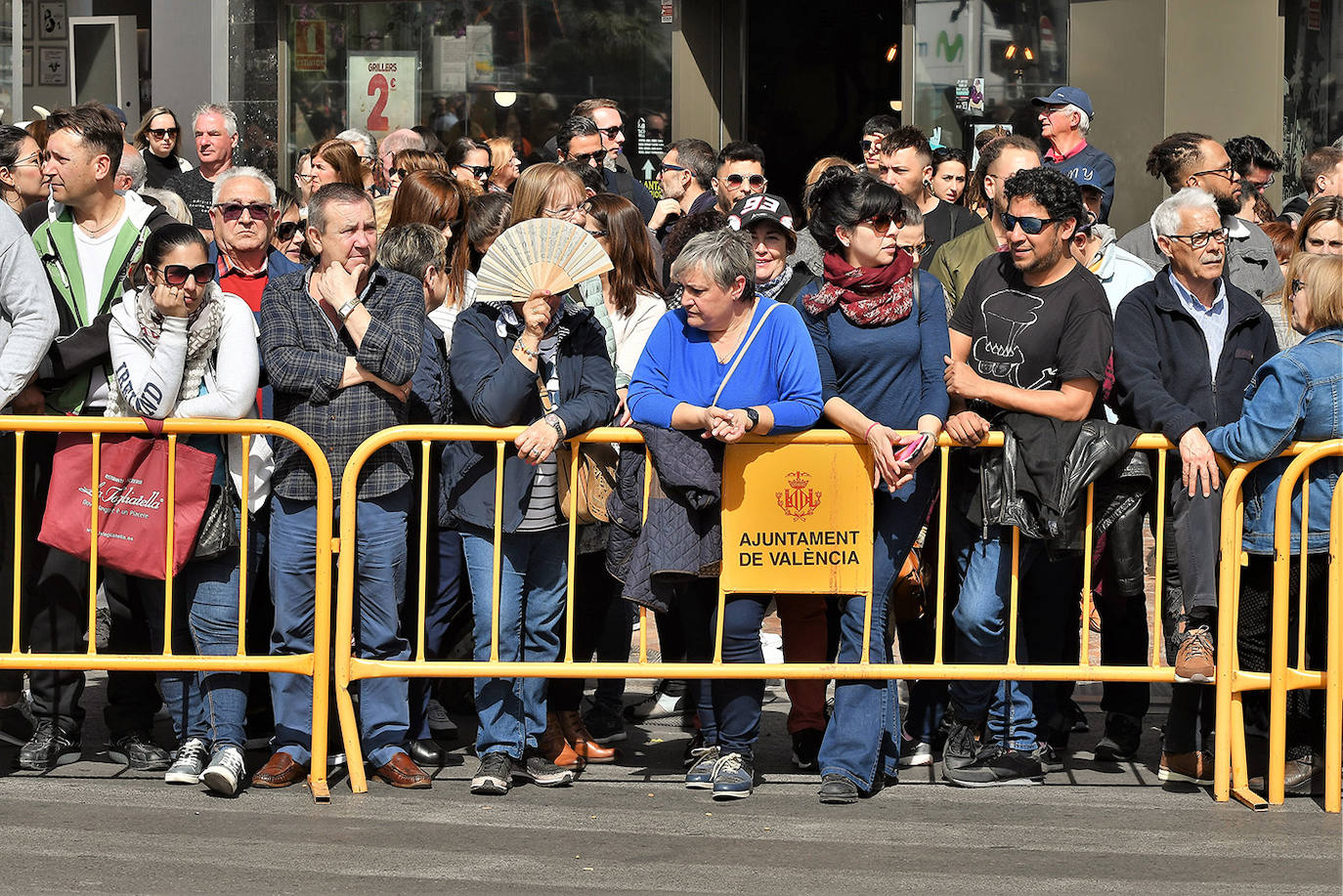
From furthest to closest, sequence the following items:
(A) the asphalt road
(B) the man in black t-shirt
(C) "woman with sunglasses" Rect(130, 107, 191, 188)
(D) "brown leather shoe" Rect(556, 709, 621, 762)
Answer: (C) "woman with sunglasses" Rect(130, 107, 191, 188), (D) "brown leather shoe" Rect(556, 709, 621, 762), (B) the man in black t-shirt, (A) the asphalt road

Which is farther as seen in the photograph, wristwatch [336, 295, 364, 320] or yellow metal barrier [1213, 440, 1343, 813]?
wristwatch [336, 295, 364, 320]

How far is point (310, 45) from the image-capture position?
1691 centimetres

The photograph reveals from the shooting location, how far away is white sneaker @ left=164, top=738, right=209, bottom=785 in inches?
257

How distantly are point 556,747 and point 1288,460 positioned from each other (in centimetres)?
291

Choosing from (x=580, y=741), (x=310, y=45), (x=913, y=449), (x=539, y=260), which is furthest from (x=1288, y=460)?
(x=310, y=45)

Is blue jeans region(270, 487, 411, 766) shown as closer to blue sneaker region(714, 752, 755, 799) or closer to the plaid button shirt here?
the plaid button shirt

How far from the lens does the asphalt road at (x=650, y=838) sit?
5.50 meters

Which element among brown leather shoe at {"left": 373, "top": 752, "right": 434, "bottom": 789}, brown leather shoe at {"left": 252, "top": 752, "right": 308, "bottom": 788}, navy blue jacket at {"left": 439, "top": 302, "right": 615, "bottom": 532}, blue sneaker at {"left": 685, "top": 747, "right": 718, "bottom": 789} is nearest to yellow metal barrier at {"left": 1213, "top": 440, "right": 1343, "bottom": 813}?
blue sneaker at {"left": 685, "top": 747, "right": 718, "bottom": 789}

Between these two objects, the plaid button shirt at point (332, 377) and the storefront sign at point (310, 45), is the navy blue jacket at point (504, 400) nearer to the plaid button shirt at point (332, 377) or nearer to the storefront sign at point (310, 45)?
the plaid button shirt at point (332, 377)

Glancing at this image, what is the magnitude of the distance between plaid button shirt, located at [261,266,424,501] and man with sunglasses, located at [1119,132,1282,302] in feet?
12.7

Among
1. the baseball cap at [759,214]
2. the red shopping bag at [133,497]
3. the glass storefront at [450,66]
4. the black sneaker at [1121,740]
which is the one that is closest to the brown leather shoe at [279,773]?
the red shopping bag at [133,497]

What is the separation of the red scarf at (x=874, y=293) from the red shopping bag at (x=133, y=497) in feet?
7.72

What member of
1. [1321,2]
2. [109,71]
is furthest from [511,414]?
[109,71]

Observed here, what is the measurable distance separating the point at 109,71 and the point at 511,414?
1068 cm
